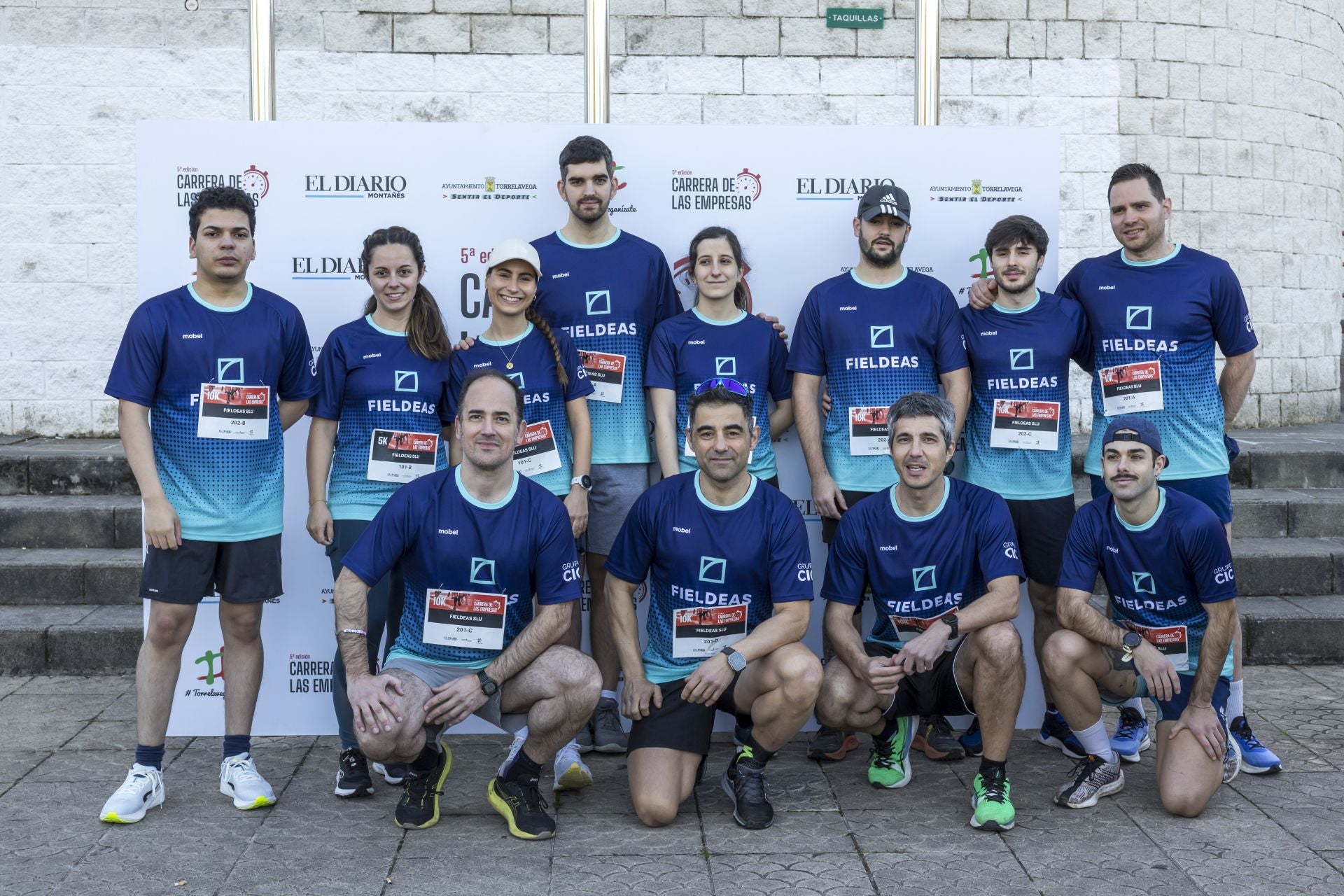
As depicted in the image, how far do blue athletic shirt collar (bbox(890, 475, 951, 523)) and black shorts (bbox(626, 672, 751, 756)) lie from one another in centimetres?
76

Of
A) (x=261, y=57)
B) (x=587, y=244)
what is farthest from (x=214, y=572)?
(x=261, y=57)

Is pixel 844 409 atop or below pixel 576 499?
atop

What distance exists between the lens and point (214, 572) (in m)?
3.94

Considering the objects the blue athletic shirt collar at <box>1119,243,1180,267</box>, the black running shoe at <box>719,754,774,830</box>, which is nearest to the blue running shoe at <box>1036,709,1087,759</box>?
the black running shoe at <box>719,754,774,830</box>

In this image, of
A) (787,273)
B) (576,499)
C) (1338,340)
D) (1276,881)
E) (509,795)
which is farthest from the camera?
(1338,340)

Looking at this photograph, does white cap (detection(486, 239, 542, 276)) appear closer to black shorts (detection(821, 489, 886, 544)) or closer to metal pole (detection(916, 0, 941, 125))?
black shorts (detection(821, 489, 886, 544))

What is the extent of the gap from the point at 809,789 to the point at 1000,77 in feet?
18.6

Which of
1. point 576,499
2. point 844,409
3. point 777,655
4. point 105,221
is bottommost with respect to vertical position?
point 777,655

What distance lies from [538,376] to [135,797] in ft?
5.93

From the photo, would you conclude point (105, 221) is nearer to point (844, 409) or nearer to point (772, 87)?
point (772, 87)

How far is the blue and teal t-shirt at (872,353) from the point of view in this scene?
14.7 feet

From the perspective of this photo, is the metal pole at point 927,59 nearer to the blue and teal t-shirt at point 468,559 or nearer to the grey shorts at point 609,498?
the grey shorts at point 609,498

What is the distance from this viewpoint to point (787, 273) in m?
4.85

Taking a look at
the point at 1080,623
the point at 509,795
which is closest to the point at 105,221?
the point at 509,795
